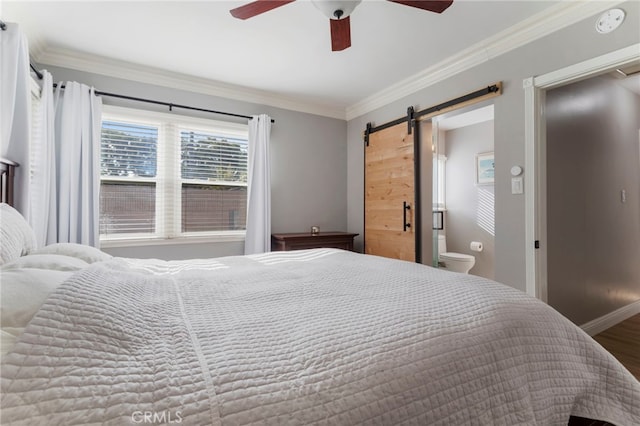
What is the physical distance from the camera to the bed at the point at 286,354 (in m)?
0.55

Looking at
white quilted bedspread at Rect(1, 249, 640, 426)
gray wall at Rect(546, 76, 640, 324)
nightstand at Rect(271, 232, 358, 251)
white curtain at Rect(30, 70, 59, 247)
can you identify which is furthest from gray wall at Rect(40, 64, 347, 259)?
gray wall at Rect(546, 76, 640, 324)

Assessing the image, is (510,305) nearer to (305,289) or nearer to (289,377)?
(305,289)

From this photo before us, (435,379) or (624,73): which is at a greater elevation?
(624,73)

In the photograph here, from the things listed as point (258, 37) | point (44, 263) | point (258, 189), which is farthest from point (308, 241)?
point (44, 263)

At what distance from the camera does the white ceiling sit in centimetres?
211

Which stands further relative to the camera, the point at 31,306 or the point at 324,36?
the point at 324,36

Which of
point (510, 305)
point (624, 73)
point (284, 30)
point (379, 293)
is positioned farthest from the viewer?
point (624, 73)

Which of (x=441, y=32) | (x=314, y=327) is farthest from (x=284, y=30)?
(x=314, y=327)

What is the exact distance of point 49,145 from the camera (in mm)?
2500

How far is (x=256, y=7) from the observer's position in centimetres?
176

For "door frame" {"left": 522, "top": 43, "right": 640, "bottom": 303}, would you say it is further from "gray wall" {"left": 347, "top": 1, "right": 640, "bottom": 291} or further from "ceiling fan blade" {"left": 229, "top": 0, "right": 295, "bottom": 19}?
"ceiling fan blade" {"left": 229, "top": 0, "right": 295, "bottom": 19}

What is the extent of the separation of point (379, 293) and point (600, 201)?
10.2ft

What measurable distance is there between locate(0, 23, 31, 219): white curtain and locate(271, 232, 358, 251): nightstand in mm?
2077

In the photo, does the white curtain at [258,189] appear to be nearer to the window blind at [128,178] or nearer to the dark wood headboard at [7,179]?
the window blind at [128,178]
